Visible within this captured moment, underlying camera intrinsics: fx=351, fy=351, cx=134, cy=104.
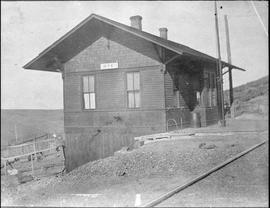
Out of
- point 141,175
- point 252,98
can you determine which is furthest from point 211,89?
point 252,98

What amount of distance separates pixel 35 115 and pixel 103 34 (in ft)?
80.5

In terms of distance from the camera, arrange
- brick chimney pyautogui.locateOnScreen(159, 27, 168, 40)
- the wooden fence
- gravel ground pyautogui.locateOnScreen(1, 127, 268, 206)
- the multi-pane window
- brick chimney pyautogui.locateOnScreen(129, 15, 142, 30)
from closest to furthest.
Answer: gravel ground pyautogui.locateOnScreen(1, 127, 268, 206) < the wooden fence < brick chimney pyautogui.locateOnScreen(129, 15, 142, 30) < the multi-pane window < brick chimney pyautogui.locateOnScreen(159, 27, 168, 40)

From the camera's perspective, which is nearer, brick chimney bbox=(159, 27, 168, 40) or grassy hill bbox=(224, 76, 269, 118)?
brick chimney bbox=(159, 27, 168, 40)

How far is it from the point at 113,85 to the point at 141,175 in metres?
6.45

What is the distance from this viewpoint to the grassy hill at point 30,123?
3425cm

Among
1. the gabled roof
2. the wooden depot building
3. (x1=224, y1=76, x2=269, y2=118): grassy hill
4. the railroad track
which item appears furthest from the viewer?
(x1=224, y1=76, x2=269, y2=118): grassy hill

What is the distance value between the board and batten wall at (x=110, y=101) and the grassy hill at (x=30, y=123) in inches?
729

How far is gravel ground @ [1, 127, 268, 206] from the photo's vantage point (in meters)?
6.34

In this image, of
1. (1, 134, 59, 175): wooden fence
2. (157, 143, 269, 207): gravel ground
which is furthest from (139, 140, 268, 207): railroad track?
(1, 134, 59, 175): wooden fence

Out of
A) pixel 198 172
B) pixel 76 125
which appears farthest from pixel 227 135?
pixel 76 125

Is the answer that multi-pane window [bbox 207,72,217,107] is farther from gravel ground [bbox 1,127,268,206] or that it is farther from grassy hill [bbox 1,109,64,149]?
grassy hill [bbox 1,109,64,149]

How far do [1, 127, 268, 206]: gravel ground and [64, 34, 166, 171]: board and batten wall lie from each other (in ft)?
6.79

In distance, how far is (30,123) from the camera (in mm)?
37344

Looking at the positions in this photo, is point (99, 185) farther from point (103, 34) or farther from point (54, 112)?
point (54, 112)
